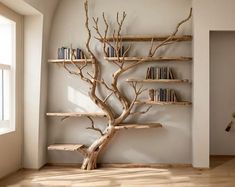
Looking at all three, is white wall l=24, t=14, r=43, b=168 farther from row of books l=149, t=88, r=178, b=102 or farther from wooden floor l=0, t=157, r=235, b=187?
row of books l=149, t=88, r=178, b=102

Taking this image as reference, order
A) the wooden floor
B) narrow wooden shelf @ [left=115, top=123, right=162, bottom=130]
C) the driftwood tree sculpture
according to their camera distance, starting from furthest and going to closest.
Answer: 1. the driftwood tree sculpture
2. narrow wooden shelf @ [left=115, top=123, right=162, bottom=130]
3. the wooden floor

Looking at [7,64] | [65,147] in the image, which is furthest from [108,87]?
[7,64]

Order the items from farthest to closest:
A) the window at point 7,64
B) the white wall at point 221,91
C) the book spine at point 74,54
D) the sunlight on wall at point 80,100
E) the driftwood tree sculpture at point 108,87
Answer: the white wall at point 221,91 → the sunlight on wall at point 80,100 → the book spine at point 74,54 → the driftwood tree sculpture at point 108,87 → the window at point 7,64

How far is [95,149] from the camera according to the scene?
566cm

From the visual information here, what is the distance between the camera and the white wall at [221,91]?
247 inches

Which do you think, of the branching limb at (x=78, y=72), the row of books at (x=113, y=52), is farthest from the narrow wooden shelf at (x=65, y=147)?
the row of books at (x=113, y=52)

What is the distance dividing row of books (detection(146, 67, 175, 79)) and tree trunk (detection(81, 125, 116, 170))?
111cm

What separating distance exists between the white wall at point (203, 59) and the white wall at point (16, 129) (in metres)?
2.89

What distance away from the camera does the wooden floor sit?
464cm

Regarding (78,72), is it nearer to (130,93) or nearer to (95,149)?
(130,93)

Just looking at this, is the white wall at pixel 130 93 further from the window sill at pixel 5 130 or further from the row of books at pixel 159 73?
the window sill at pixel 5 130

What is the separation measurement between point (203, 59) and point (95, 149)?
7.79 feet

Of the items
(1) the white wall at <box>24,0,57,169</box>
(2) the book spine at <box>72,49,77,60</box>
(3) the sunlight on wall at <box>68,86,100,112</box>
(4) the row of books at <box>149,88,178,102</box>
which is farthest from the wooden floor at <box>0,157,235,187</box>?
(2) the book spine at <box>72,49,77,60</box>

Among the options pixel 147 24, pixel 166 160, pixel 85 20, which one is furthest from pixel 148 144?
pixel 85 20
